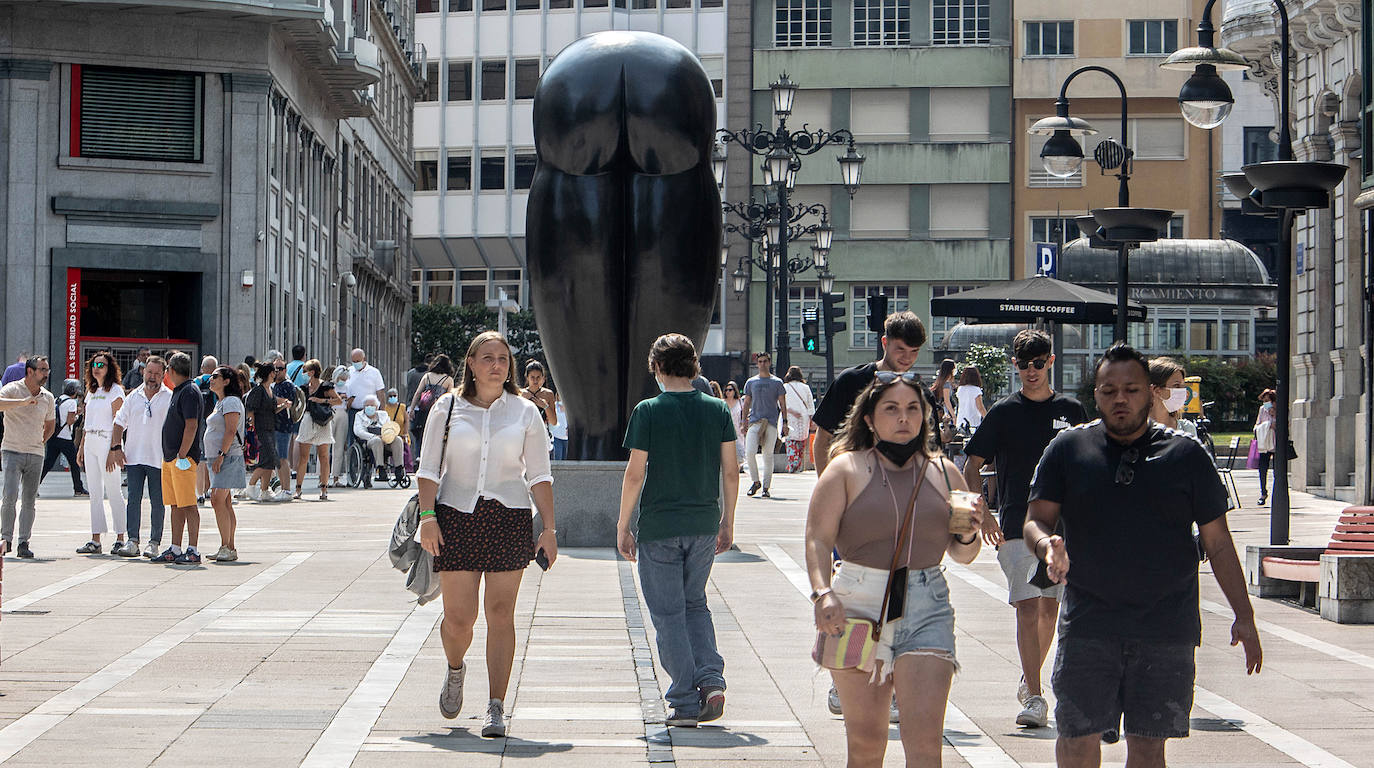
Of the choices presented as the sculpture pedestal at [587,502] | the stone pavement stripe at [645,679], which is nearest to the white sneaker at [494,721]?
the stone pavement stripe at [645,679]

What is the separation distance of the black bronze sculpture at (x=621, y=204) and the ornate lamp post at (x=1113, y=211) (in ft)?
11.2

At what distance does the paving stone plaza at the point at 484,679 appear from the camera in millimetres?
7270

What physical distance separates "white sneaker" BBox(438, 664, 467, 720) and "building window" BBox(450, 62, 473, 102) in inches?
2490

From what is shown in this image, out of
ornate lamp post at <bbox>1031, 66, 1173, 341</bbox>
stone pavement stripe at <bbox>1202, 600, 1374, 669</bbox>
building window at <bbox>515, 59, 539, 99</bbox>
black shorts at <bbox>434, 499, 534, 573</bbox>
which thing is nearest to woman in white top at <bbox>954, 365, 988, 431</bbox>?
ornate lamp post at <bbox>1031, 66, 1173, 341</bbox>

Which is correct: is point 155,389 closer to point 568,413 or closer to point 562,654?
point 568,413

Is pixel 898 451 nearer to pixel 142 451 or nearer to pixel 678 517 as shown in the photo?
pixel 678 517

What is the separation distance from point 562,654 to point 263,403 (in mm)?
9867

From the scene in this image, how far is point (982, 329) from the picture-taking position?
168 feet

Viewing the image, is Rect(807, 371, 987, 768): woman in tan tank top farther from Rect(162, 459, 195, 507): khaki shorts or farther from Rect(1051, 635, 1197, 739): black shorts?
Rect(162, 459, 195, 507): khaki shorts

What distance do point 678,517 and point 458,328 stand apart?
58451 millimetres

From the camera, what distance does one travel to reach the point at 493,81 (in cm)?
6925

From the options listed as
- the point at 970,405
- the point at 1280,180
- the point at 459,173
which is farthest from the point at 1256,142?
the point at 1280,180

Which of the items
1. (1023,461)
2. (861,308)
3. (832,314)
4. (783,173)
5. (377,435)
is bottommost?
(377,435)

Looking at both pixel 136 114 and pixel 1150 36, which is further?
pixel 1150 36
